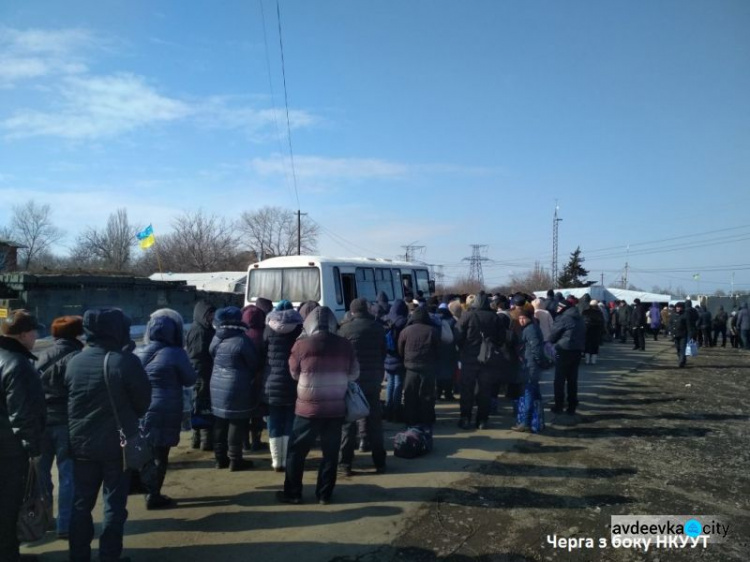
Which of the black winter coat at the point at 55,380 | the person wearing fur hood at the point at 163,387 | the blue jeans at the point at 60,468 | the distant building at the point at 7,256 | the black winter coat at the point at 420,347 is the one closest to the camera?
the black winter coat at the point at 55,380

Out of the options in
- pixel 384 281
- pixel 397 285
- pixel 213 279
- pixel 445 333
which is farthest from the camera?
pixel 213 279

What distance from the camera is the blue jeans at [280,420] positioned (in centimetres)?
571

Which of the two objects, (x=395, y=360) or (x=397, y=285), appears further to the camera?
(x=397, y=285)

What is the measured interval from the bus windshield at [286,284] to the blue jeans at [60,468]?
837cm

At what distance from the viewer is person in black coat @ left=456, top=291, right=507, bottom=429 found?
773 centimetres

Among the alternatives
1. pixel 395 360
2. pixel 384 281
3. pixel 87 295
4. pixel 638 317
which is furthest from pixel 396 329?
pixel 87 295

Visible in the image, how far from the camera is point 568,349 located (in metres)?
8.58

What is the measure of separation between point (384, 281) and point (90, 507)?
12.4 meters

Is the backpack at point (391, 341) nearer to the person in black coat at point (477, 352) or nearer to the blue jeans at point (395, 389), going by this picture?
the blue jeans at point (395, 389)

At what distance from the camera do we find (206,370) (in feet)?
21.0

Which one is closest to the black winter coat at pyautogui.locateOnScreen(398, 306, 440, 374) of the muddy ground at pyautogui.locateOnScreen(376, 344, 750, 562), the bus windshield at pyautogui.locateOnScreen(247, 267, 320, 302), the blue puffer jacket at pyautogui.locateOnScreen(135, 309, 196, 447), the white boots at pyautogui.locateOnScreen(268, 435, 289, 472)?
the muddy ground at pyautogui.locateOnScreen(376, 344, 750, 562)

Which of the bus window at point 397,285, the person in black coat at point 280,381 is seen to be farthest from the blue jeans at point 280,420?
the bus window at point 397,285

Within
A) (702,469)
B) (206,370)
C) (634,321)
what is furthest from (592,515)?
(634,321)

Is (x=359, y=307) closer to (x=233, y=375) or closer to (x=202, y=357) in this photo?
(x=233, y=375)
